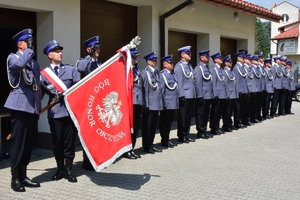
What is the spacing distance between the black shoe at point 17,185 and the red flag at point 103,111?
90 centimetres

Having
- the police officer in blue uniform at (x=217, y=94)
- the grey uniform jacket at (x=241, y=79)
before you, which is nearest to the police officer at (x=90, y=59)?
the police officer in blue uniform at (x=217, y=94)

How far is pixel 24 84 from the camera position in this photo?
5.10 meters

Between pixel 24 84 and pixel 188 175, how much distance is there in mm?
2616

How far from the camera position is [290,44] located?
40438 millimetres

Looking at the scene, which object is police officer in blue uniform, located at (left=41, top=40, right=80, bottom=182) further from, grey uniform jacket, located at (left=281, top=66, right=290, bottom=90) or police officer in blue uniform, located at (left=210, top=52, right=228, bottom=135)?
grey uniform jacket, located at (left=281, top=66, right=290, bottom=90)

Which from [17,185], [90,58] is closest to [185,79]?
[90,58]

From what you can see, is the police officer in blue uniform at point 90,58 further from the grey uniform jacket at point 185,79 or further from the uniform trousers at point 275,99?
the uniform trousers at point 275,99

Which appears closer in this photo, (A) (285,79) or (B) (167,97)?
(B) (167,97)

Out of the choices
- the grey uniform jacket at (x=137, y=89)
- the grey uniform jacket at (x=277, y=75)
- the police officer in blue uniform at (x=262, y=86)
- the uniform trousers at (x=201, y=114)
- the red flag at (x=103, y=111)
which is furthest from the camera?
the grey uniform jacket at (x=277, y=75)

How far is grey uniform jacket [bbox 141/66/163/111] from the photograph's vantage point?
7.39 meters

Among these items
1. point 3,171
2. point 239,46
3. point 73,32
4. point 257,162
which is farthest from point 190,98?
point 239,46

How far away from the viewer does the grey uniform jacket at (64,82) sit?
5469 mm

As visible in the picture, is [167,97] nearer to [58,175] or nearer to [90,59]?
[90,59]

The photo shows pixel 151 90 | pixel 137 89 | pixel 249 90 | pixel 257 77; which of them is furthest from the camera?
pixel 257 77
